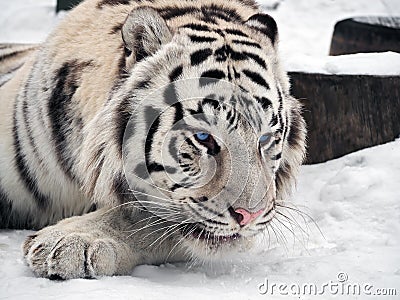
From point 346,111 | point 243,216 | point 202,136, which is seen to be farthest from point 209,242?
point 346,111

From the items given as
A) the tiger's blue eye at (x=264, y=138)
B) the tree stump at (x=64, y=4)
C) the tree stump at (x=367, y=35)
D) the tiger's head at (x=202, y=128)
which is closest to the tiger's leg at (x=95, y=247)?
the tiger's head at (x=202, y=128)

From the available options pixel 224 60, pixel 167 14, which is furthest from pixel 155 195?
pixel 167 14

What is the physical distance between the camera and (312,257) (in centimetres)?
234

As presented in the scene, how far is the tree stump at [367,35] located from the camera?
14.5 feet

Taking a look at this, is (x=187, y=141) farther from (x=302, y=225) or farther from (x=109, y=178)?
(x=302, y=225)

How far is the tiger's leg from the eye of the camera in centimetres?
210

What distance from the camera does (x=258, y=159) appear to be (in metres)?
2.12

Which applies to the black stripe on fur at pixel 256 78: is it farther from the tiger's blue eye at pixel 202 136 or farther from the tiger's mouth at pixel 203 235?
the tiger's mouth at pixel 203 235

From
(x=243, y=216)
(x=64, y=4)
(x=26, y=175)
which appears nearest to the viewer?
(x=243, y=216)

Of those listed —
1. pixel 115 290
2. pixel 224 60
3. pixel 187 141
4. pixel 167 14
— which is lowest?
pixel 115 290

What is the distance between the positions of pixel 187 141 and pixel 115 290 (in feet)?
1.60

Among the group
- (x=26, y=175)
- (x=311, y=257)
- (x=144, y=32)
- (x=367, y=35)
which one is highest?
(x=367, y=35)

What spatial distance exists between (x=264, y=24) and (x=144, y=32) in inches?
17.0

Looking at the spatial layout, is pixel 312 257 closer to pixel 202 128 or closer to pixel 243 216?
pixel 243 216
